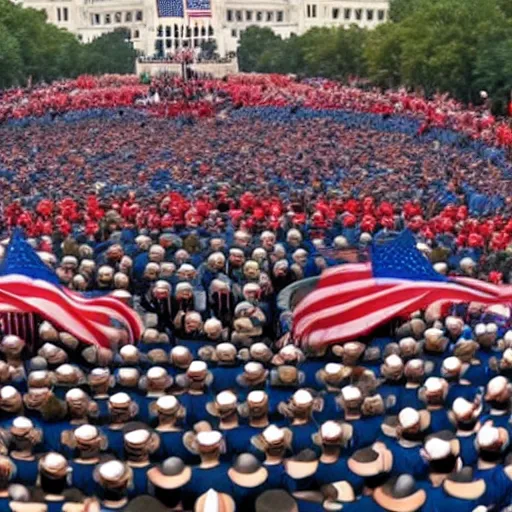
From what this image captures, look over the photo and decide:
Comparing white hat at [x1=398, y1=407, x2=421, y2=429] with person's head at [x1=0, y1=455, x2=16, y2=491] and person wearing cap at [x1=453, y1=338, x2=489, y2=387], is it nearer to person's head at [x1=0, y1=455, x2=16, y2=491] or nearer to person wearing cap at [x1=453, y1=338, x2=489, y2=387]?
person wearing cap at [x1=453, y1=338, x2=489, y2=387]

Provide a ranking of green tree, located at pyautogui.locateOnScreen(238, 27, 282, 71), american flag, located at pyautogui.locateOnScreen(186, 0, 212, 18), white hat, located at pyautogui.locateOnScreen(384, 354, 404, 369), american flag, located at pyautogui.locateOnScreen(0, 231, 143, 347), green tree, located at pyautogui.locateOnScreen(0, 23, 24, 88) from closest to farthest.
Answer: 1. white hat, located at pyautogui.locateOnScreen(384, 354, 404, 369)
2. american flag, located at pyautogui.locateOnScreen(0, 231, 143, 347)
3. green tree, located at pyautogui.locateOnScreen(0, 23, 24, 88)
4. american flag, located at pyautogui.locateOnScreen(186, 0, 212, 18)
5. green tree, located at pyautogui.locateOnScreen(238, 27, 282, 71)

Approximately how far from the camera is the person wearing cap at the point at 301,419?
233 inches

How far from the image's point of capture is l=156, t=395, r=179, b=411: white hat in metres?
6.05

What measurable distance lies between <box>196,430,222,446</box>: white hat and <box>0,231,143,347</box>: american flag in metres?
2.68

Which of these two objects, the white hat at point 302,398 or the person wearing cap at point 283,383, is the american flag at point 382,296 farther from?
the white hat at point 302,398

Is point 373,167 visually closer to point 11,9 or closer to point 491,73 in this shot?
point 491,73

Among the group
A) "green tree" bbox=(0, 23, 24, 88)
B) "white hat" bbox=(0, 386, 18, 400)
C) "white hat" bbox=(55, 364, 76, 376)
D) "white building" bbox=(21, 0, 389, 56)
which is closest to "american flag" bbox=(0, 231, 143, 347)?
"white hat" bbox=(55, 364, 76, 376)

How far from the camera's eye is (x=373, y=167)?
18875mm

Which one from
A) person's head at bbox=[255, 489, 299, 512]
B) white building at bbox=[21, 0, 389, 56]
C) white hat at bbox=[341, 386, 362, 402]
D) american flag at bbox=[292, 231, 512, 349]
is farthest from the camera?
white building at bbox=[21, 0, 389, 56]

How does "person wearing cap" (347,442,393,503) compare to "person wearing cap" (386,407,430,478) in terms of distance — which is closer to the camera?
"person wearing cap" (347,442,393,503)

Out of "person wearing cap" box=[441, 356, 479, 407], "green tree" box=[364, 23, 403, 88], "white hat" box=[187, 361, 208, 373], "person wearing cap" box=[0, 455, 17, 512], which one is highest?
"green tree" box=[364, 23, 403, 88]

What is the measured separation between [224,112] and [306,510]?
32.8 metres

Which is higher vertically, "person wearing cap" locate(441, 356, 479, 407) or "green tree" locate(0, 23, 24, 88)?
"green tree" locate(0, 23, 24, 88)

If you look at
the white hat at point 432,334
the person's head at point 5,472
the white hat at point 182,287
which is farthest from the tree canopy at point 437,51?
the person's head at point 5,472
